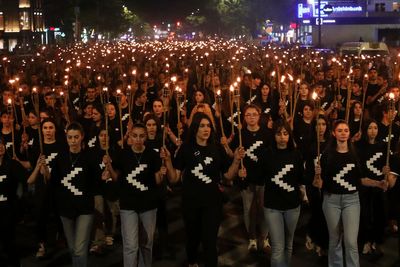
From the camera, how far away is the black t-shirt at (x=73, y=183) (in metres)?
6.59

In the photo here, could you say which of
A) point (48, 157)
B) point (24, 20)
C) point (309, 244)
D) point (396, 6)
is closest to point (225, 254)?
point (309, 244)

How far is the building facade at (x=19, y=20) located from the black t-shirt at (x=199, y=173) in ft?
224

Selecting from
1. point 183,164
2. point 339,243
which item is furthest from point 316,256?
point 183,164

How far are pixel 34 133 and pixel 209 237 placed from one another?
3.68 meters

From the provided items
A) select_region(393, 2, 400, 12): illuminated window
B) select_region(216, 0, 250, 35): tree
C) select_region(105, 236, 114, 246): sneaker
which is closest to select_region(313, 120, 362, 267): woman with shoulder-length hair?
select_region(105, 236, 114, 246): sneaker

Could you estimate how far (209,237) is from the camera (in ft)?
22.4

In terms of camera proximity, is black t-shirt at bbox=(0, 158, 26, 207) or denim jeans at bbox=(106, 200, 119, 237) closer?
black t-shirt at bbox=(0, 158, 26, 207)

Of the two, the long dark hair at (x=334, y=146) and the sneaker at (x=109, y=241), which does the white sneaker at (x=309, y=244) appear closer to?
the long dark hair at (x=334, y=146)

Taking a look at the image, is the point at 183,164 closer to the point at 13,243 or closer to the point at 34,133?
the point at 13,243

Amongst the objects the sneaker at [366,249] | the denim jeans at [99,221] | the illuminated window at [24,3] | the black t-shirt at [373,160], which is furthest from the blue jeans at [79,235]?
the illuminated window at [24,3]

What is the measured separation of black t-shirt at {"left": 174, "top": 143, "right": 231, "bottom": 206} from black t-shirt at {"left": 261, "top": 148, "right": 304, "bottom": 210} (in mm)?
547

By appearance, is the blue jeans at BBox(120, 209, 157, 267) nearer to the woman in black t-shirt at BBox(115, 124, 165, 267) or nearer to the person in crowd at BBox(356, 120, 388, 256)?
the woman in black t-shirt at BBox(115, 124, 165, 267)

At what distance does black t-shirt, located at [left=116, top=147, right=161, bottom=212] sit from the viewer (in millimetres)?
6641

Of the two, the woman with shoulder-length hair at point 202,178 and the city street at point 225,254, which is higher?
the woman with shoulder-length hair at point 202,178
